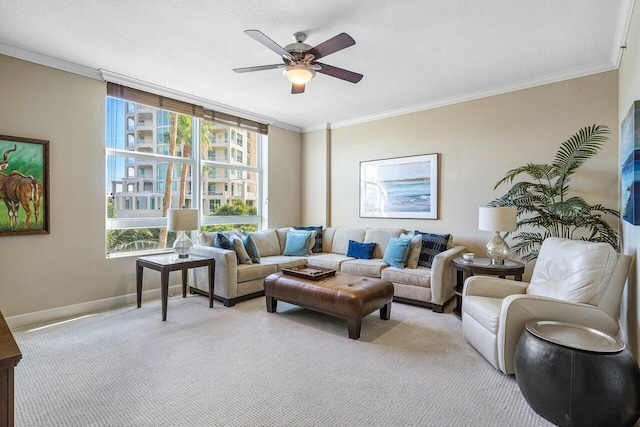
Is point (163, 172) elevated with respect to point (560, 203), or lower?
elevated

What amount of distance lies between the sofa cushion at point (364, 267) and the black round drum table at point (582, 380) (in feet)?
7.81

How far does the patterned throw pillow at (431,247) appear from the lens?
4.16 metres

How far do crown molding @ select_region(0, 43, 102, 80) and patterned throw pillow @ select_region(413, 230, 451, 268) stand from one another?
4.38 m

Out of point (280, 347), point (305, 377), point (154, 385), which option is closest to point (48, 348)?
point (154, 385)

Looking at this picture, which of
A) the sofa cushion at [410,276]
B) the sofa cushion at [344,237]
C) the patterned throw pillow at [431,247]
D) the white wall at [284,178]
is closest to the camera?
the sofa cushion at [410,276]

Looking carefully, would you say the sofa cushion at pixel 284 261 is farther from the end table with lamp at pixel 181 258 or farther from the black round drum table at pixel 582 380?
the black round drum table at pixel 582 380

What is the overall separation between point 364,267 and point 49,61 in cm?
418

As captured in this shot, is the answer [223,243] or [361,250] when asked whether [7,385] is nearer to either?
[223,243]

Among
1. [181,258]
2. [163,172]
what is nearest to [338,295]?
[181,258]

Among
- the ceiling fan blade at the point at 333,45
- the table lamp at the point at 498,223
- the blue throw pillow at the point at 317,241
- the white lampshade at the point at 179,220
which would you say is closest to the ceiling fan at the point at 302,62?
the ceiling fan blade at the point at 333,45

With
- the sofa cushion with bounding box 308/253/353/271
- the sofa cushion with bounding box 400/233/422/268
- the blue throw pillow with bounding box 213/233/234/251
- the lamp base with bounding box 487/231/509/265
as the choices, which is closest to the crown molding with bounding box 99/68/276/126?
the blue throw pillow with bounding box 213/233/234/251

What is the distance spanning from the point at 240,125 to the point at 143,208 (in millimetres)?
1972

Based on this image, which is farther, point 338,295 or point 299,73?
point 338,295

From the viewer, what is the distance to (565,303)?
86.6 inches
